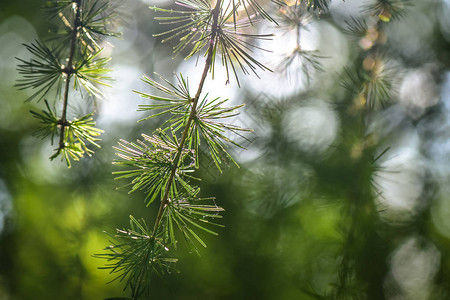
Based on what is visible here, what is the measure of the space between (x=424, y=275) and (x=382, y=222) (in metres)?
0.23

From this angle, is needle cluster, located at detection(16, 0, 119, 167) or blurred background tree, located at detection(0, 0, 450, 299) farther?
blurred background tree, located at detection(0, 0, 450, 299)

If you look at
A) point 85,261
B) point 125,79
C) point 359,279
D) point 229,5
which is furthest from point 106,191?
point 229,5

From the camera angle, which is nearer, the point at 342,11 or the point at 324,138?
the point at 342,11

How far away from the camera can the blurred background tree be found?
1.01 m

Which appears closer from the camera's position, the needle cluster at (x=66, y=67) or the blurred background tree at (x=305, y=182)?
the needle cluster at (x=66, y=67)

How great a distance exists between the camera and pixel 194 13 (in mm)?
454

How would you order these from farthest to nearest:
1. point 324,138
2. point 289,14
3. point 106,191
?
point 106,191 → point 324,138 → point 289,14

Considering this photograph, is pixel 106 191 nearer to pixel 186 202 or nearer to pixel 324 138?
pixel 324 138

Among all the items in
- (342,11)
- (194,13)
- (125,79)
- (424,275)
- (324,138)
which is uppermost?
(125,79)

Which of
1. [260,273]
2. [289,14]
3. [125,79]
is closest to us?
[289,14]

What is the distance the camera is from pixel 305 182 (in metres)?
1.40

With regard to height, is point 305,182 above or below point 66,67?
below

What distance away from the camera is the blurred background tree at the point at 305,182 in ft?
3.33

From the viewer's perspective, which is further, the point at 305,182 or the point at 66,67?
the point at 305,182
